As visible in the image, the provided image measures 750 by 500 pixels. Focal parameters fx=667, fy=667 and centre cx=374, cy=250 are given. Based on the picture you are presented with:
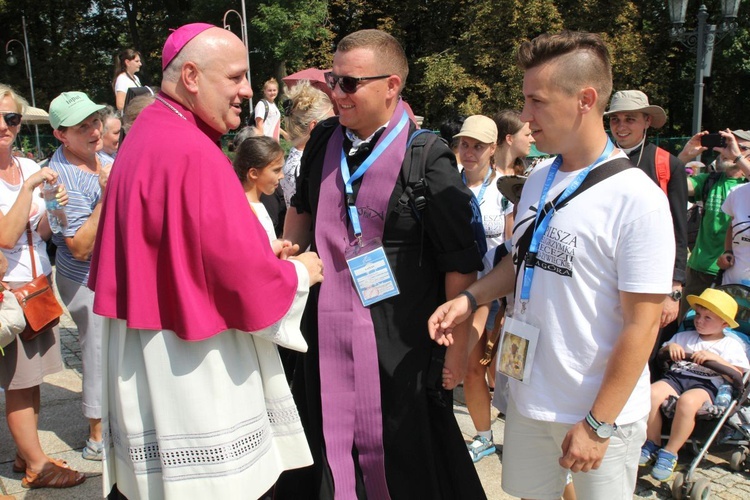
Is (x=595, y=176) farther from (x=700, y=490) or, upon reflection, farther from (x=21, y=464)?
(x=21, y=464)

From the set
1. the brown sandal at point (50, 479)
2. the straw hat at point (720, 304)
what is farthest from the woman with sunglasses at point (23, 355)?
the straw hat at point (720, 304)

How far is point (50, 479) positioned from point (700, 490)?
3557 millimetres

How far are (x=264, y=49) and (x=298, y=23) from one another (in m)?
2.85

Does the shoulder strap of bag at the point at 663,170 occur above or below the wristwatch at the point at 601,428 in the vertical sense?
above

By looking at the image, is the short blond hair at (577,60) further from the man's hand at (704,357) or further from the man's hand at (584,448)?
the man's hand at (704,357)

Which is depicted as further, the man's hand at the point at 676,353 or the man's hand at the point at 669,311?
the man's hand at the point at 676,353

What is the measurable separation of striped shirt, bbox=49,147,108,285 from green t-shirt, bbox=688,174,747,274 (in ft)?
15.4

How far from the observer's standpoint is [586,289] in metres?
2.18

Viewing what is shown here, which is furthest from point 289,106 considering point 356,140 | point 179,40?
point 179,40

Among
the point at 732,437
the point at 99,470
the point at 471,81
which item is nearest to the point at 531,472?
the point at 732,437

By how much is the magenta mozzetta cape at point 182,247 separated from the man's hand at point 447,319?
608 mm

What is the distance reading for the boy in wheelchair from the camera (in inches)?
160

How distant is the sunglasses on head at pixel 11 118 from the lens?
363cm

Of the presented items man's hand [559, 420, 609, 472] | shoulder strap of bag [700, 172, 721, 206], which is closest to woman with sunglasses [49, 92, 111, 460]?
man's hand [559, 420, 609, 472]
